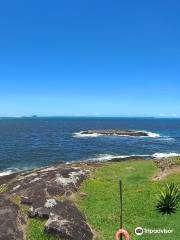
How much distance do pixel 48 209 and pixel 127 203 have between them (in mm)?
7336

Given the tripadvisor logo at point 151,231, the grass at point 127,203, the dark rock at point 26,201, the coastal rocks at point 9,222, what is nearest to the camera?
the coastal rocks at point 9,222

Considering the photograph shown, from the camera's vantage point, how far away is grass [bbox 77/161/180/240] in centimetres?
2592

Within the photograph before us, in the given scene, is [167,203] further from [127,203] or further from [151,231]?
[151,231]

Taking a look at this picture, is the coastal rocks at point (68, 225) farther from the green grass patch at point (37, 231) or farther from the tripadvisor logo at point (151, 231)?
the tripadvisor logo at point (151, 231)

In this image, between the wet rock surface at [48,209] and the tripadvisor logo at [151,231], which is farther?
the tripadvisor logo at [151,231]

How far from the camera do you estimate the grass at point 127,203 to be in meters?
25.9

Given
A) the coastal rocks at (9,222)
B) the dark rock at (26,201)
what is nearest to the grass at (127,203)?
the dark rock at (26,201)

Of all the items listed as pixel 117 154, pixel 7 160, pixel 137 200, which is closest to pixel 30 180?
pixel 137 200

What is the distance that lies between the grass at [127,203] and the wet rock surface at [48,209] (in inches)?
53.8

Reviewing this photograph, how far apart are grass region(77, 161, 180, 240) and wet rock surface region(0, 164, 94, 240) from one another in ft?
4.48

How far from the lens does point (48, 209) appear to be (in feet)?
89.1

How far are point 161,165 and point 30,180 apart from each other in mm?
17153

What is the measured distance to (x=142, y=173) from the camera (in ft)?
140

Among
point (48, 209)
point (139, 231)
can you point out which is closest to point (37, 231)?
A: point (48, 209)
